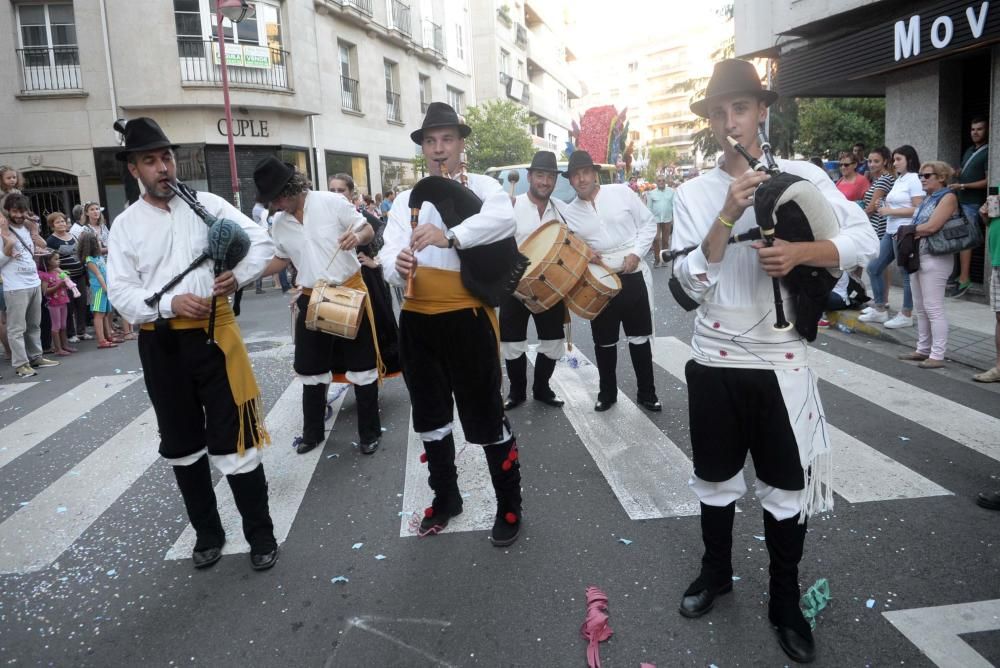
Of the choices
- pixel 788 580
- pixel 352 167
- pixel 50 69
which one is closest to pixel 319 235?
pixel 788 580

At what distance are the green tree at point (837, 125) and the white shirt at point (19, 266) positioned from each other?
26.9 m

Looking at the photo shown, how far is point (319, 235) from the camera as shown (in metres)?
5.31

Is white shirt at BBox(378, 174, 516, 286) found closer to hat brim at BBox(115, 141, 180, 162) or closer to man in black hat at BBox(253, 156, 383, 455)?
hat brim at BBox(115, 141, 180, 162)

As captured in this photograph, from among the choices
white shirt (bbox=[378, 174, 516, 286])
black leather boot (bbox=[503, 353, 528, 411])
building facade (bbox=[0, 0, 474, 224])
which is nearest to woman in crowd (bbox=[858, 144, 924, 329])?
black leather boot (bbox=[503, 353, 528, 411])

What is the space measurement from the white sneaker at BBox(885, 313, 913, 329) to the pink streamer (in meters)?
6.96

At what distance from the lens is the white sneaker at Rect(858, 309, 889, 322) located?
8.81 metres

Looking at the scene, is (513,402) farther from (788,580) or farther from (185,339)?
(788,580)

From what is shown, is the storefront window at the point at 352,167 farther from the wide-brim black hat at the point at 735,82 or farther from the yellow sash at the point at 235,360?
the wide-brim black hat at the point at 735,82

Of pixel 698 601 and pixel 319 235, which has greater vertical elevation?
pixel 319 235

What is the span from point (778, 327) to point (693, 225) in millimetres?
558

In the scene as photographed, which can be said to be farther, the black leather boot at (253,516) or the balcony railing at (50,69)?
the balcony railing at (50,69)

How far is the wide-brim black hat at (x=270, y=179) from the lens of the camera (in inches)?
197

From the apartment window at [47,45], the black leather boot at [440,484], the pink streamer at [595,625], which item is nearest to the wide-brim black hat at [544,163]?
the black leather boot at [440,484]

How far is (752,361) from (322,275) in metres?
3.56
